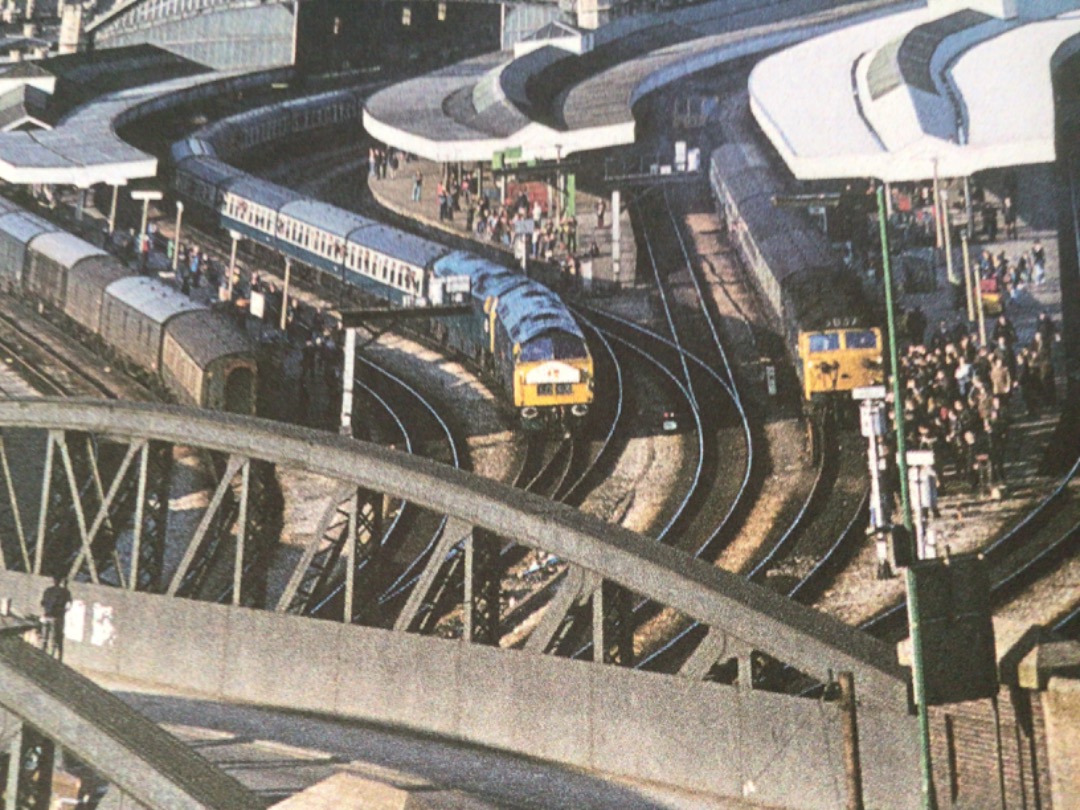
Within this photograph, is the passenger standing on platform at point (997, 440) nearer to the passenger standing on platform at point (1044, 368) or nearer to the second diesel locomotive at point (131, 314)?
the passenger standing on platform at point (1044, 368)

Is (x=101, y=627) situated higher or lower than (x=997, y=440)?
lower

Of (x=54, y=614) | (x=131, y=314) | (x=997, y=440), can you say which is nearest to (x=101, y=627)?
(x=54, y=614)

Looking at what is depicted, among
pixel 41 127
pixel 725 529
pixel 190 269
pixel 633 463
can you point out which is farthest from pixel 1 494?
pixel 725 529

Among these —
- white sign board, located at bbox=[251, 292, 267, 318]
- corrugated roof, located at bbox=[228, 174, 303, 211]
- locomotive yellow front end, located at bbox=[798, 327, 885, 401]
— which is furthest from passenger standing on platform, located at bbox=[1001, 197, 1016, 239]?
corrugated roof, located at bbox=[228, 174, 303, 211]

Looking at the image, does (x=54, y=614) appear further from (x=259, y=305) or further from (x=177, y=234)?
(x=177, y=234)

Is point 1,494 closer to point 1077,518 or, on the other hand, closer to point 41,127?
point 41,127

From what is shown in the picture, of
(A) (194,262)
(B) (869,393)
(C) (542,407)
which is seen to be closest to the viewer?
(B) (869,393)

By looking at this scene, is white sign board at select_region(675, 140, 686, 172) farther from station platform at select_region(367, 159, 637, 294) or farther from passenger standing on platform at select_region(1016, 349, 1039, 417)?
passenger standing on platform at select_region(1016, 349, 1039, 417)
